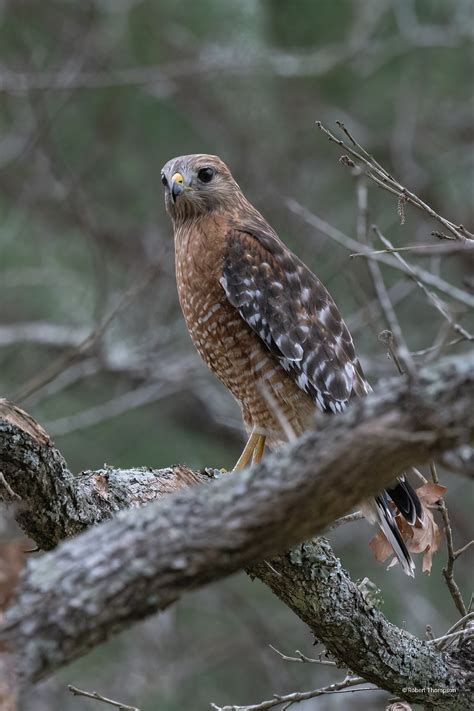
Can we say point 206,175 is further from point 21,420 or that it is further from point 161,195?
point 161,195

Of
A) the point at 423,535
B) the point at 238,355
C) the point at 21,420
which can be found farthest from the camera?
the point at 238,355

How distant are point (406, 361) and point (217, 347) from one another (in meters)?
2.54

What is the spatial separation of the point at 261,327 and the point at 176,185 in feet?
2.92

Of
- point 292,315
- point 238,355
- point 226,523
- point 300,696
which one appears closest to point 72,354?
point 238,355

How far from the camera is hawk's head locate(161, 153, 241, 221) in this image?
16.0 feet

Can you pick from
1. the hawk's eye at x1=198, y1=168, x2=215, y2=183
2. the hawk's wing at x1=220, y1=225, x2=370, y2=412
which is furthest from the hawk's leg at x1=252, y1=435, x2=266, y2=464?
the hawk's eye at x1=198, y1=168, x2=215, y2=183

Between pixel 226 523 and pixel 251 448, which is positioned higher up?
pixel 251 448

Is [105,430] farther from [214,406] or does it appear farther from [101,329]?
[101,329]

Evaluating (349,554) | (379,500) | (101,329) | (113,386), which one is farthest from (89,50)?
(379,500)

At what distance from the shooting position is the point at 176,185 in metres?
4.83

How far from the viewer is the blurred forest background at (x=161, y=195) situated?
8.23 m

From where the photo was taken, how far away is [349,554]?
10617 mm

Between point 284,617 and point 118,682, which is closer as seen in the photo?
point 118,682

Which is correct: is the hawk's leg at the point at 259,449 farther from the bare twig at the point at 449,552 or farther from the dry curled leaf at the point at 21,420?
the dry curled leaf at the point at 21,420
